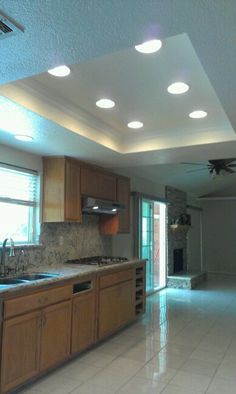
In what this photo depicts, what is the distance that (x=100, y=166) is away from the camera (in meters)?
4.88

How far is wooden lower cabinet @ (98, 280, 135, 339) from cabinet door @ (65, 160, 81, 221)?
1016 mm

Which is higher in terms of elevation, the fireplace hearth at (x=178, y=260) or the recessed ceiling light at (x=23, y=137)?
the recessed ceiling light at (x=23, y=137)

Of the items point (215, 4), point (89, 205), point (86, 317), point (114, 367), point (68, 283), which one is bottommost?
point (114, 367)

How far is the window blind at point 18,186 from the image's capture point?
12.1 ft

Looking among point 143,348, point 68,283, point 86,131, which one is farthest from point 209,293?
point 86,131

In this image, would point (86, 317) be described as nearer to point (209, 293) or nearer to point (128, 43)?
point (128, 43)

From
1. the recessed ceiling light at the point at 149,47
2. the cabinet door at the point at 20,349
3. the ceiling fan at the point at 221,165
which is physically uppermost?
the ceiling fan at the point at 221,165

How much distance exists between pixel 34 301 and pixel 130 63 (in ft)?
6.92

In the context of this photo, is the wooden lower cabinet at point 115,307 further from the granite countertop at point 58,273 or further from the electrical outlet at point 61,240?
the electrical outlet at point 61,240

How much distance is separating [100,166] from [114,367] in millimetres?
2735

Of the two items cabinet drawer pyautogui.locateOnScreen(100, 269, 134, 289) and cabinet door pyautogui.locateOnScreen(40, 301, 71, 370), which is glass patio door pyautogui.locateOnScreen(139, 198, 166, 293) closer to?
cabinet drawer pyautogui.locateOnScreen(100, 269, 134, 289)

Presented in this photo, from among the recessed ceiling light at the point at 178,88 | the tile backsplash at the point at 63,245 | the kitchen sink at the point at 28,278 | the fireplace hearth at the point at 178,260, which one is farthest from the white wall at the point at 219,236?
the recessed ceiling light at the point at 178,88

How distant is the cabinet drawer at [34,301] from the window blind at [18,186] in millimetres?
1253

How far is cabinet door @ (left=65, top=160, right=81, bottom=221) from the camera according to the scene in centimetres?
404
